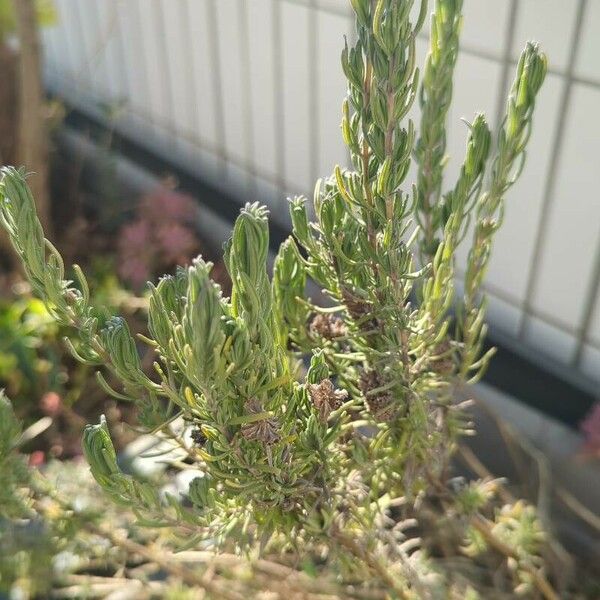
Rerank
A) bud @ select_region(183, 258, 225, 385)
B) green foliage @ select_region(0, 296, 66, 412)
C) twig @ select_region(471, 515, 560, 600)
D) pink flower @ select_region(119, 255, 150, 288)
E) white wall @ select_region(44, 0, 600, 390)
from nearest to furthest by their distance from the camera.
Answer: bud @ select_region(183, 258, 225, 385)
twig @ select_region(471, 515, 560, 600)
white wall @ select_region(44, 0, 600, 390)
green foliage @ select_region(0, 296, 66, 412)
pink flower @ select_region(119, 255, 150, 288)

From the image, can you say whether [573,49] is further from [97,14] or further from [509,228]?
[97,14]

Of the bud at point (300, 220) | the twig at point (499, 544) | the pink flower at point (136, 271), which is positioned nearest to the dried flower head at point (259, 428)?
the bud at point (300, 220)

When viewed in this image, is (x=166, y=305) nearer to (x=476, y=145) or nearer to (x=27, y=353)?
(x=476, y=145)

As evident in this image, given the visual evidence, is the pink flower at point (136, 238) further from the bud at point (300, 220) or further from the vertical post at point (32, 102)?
the bud at point (300, 220)

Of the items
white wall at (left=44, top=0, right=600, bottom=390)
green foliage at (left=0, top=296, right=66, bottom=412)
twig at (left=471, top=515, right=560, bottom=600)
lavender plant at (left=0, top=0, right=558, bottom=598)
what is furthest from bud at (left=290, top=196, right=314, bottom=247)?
green foliage at (left=0, top=296, right=66, bottom=412)

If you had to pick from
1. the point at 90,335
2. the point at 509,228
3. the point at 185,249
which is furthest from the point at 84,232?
the point at 90,335

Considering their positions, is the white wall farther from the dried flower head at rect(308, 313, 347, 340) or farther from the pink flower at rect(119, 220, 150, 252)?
the dried flower head at rect(308, 313, 347, 340)

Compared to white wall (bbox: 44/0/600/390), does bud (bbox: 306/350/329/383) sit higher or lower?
higher
